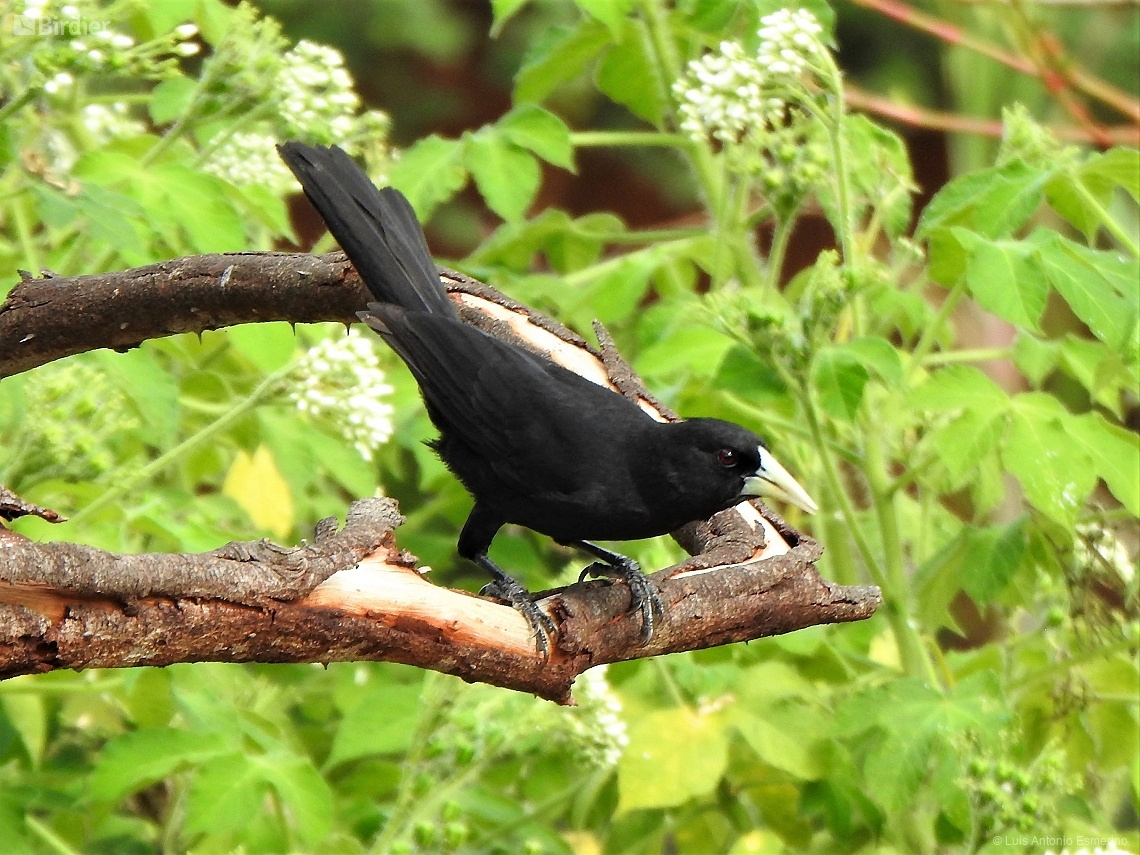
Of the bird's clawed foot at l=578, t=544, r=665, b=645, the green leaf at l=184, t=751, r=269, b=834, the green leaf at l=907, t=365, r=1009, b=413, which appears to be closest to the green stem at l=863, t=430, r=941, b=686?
the green leaf at l=907, t=365, r=1009, b=413

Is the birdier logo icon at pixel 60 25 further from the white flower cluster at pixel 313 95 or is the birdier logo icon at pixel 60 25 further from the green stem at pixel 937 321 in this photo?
the green stem at pixel 937 321

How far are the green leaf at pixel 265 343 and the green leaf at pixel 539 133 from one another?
694 millimetres

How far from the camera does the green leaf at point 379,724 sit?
8.05ft

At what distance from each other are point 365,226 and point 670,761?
112 centimetres

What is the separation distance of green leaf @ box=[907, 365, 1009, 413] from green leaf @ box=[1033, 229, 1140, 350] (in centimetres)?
20

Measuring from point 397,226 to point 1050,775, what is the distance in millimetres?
1472

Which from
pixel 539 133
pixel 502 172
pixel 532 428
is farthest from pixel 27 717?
pixel 539 133

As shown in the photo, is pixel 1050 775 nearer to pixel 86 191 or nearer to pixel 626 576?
pixel 626 576

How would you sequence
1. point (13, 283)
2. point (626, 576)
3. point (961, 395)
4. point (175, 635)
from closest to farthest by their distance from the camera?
1. point (175, 635)
2. point (626, 576)
3. point (961, 395)
4. point (13, 283)

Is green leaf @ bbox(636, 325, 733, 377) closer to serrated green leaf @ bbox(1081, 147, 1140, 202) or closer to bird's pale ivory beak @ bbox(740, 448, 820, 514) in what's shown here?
bird's pale ivory beak @ bbox(740, 448, 820, 514)

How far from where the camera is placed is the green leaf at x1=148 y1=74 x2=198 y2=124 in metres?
2.62

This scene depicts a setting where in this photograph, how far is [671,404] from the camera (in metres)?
3.07

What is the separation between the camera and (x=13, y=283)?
2549mm

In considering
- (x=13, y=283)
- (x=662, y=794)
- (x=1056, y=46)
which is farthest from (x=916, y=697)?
(x=1056, y=46)
